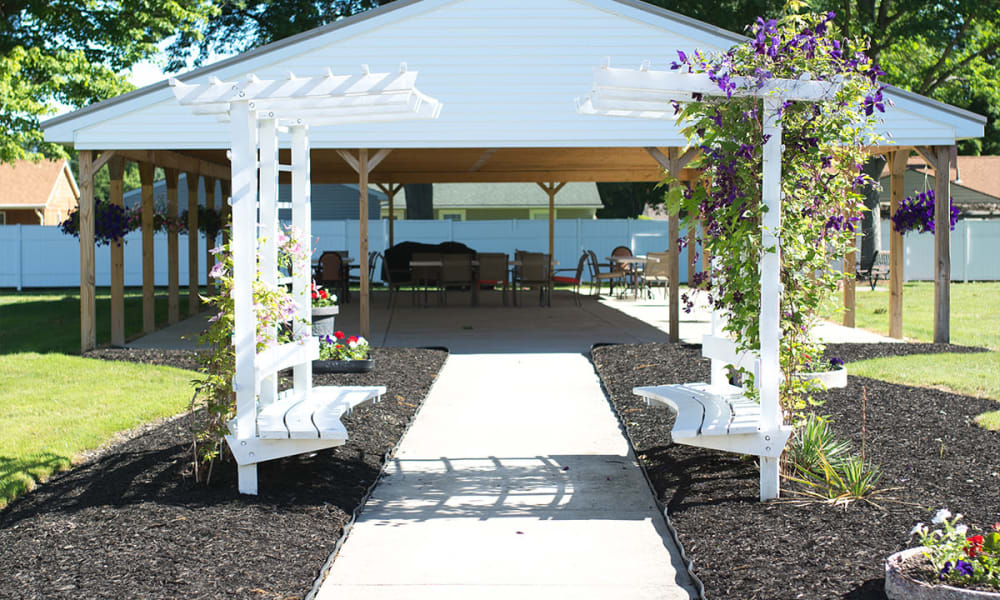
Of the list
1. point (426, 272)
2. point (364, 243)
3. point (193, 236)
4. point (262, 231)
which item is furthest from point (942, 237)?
point (193, 236)

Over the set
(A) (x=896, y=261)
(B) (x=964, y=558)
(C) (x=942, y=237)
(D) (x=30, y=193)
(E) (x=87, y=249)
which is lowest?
(B) (x=964, y=558)

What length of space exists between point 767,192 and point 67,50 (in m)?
17.5

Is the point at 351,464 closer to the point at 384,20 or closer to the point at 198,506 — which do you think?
the point at 198,506

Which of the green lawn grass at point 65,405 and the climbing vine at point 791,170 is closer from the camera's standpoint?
the climbing vine at point 791,170

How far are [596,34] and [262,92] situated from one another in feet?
21.6

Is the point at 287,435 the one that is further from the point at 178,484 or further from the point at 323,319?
the point at 323,319

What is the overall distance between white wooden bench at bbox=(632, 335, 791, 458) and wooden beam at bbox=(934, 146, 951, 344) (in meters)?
5.93

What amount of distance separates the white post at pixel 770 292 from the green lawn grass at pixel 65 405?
12.1ft

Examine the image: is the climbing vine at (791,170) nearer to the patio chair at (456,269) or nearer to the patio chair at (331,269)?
the patio chair at (456,269)

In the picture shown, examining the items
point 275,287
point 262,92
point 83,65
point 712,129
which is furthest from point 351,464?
point 83,65

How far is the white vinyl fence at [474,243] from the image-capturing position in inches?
945

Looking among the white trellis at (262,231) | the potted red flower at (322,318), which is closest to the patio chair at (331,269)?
the potted red flower at (322,318)

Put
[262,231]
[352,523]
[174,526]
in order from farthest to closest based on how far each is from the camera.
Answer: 1. [262,231]
2. [352,523]
3. [174,526]

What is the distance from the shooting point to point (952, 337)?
37.7 feet
